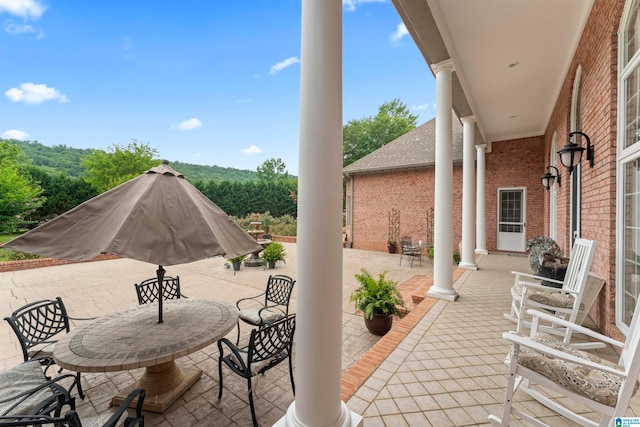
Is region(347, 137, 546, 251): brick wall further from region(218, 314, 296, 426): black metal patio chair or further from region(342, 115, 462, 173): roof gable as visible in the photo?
region(218, 314, 296, 426): black metal patio chair

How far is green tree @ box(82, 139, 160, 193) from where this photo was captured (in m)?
20.6

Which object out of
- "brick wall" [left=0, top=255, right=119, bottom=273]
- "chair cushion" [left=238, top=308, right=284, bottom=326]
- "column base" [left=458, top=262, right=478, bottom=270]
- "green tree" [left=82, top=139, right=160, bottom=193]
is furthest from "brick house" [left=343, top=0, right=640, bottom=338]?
"green tree" [left=82, top=139, right=160, bottom=193]

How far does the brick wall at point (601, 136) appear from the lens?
2812mm

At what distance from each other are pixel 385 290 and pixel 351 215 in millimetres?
8843

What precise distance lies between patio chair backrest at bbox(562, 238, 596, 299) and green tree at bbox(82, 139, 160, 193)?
24738 millimetres

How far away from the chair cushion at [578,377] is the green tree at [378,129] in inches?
868

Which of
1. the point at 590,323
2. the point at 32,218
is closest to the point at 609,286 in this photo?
the point at 590,323

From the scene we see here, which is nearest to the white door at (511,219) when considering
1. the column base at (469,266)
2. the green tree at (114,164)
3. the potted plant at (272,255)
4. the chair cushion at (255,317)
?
the column base at (469,266)

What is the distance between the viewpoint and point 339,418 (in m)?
1.49

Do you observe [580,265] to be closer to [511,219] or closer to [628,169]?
[628,169]

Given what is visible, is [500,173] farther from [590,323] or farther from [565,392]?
[565,392]

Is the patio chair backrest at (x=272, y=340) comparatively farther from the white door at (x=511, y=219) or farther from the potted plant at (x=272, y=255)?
the white door at (x=511, y=219)

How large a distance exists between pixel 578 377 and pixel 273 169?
123 ft

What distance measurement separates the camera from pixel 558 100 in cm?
603
